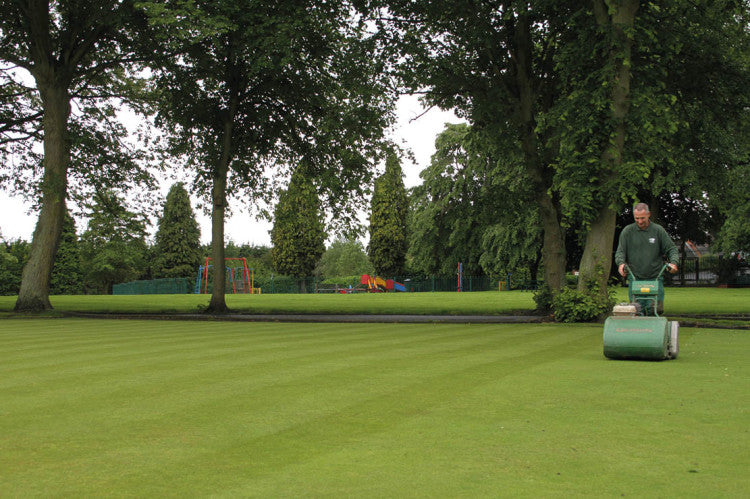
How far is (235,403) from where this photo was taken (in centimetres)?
605

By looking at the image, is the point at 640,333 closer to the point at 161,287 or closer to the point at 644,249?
the point at 644,249

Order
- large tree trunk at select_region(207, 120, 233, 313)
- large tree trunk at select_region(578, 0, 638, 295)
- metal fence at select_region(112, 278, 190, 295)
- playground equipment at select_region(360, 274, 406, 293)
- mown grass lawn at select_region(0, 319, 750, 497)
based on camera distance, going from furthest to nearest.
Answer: metal fence at select_region(112, 278, 190, 295) → playground equipment at select_region(360, 274, 406, 293) → large tree trunk at select_region(207, 120, 233, 313) → large tree trunk at select_region(578, 0, 638, 295) → mown grass lawn at select_region(0, 319, 750, 497)

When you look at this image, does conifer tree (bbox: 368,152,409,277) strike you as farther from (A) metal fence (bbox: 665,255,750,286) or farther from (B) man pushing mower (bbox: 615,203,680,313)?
(B) man pushing mower (bbox: 615,203,680,313)

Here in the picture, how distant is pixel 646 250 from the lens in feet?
30.8

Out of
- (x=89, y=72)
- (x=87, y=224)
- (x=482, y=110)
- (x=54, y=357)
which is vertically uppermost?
(x=89, y=72)

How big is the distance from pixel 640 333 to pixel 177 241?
77.1m

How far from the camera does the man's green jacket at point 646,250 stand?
30.7ft

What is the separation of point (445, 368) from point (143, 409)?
149 inches

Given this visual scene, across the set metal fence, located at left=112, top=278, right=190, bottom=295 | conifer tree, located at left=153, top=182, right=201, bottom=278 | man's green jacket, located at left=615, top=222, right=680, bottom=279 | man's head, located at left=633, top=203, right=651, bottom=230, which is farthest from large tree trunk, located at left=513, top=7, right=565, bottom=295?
conifer tree, located at left=153, top=182, right=201, bottom=278

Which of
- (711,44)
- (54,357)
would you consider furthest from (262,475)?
(711,44)

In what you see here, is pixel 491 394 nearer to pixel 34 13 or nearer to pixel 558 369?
pixel 558 369

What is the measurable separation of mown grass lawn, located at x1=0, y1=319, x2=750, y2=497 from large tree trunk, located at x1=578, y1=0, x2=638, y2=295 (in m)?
7.27

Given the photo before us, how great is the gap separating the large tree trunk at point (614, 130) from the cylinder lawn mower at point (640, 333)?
7403 mm

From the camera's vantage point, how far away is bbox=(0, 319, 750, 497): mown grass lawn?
3.75 metres
